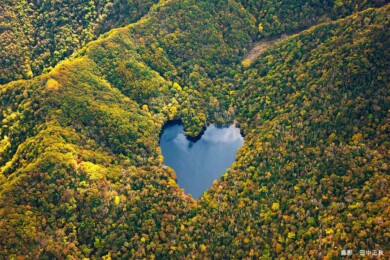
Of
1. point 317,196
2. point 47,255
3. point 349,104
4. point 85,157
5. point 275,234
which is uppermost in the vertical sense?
point 349,104

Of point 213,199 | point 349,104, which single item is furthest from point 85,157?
point 349,104

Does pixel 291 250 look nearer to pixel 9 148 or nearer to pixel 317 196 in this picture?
pixel 317 196

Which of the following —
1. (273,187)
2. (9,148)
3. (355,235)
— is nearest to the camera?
(355,235)

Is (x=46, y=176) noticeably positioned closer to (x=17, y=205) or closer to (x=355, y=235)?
(x=17, y=205)

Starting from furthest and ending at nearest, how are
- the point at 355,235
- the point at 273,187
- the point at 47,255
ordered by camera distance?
the point at 273,187
the point at 47,255
the point at 355,235

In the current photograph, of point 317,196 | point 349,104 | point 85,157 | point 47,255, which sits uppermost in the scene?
point 349,104

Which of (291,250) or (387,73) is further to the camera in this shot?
(387,73)

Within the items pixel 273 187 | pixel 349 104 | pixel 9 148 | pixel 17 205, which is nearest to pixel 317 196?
pixel 273 187

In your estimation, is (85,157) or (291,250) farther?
(85,157)

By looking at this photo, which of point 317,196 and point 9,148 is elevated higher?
point 9,148
